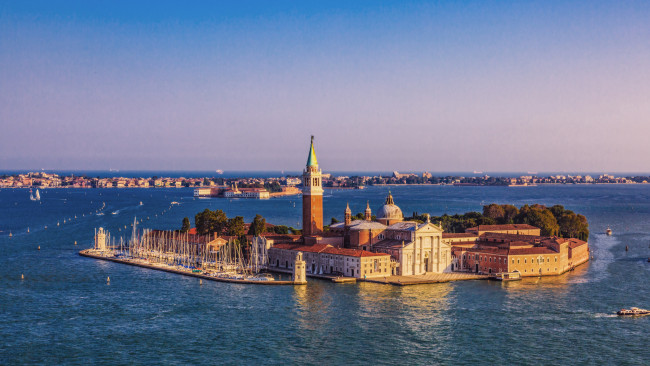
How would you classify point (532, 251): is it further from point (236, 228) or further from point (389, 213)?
point (236, 228)

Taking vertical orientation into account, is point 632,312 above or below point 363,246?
below

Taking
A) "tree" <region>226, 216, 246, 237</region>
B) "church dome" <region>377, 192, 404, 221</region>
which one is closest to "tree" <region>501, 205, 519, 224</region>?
"church dome" <region>377, 192, 404, 221</region>

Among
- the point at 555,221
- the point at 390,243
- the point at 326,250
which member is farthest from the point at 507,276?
the point at 555,221

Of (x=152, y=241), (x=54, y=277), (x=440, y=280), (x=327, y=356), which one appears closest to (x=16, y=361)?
(x=327, y=356)

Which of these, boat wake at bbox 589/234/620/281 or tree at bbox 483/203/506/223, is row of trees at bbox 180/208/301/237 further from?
tree at bbox 483/203/506/223

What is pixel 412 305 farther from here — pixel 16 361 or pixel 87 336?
pixel 16 361

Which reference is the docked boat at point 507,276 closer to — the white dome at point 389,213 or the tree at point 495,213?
the white dome at point 389,213

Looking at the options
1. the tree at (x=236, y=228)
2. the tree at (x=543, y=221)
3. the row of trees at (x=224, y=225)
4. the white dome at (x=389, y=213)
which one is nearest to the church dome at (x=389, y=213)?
the white dome at (x=389, y=213)

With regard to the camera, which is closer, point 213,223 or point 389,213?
point 389,213
